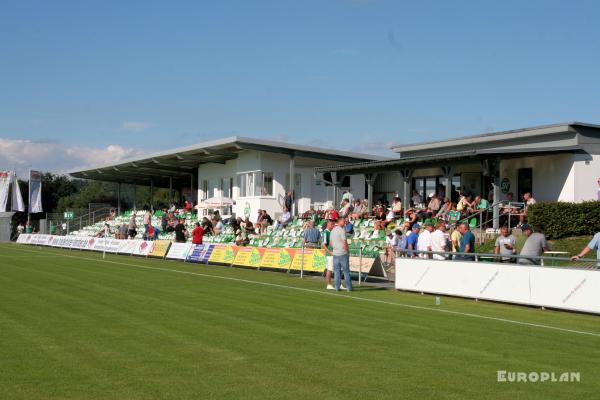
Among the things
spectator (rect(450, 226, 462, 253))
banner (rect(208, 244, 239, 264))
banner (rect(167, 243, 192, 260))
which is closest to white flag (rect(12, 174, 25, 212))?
banner (rect(167, 243, 192, 260))

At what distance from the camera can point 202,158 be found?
153 ft

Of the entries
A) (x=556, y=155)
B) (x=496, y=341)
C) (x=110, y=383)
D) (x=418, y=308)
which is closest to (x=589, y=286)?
(x=418, y=308)

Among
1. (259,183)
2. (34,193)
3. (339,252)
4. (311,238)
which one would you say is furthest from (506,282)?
(34,193)

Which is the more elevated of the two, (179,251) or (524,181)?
(524,181)

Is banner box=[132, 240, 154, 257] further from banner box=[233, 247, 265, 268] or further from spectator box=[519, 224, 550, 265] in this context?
spectator box=[519, 224, 550, 265]

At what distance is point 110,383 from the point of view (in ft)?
25.5

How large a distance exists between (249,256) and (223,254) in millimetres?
2038

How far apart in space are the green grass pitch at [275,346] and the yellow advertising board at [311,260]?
6.23 m

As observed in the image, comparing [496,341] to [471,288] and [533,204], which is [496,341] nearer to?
[471,288]

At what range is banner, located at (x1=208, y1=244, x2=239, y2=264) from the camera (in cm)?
3002

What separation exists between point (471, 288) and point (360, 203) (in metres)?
17.0

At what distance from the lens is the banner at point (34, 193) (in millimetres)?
66000

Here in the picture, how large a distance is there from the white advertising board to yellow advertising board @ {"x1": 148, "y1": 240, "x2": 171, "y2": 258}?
18044 millimetres

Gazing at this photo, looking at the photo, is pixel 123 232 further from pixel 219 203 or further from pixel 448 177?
pixel 448 177
